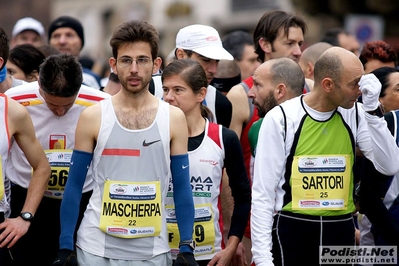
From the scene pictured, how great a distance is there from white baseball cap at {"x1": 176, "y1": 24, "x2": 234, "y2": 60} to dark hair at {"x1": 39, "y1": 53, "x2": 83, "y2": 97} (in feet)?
4.37

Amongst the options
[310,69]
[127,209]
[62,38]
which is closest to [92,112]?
[127,209]

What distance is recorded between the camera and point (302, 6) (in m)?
28.2

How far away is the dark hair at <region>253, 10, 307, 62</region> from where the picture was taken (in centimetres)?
781

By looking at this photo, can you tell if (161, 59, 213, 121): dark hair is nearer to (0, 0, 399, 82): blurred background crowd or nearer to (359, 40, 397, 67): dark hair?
(359, 40, 397, 67): dark hair

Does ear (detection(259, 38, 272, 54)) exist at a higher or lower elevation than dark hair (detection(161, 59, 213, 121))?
higher

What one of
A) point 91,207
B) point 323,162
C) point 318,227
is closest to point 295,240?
point 318,227

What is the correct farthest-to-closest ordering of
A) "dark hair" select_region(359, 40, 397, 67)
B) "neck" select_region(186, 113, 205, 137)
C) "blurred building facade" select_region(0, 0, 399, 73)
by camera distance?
"blurred building facade" select_region(0, 0, 399, 73)
"dark hair" select_region(359, 40, 397, 67)
"neck" select_region(186, 113, 205, 137)

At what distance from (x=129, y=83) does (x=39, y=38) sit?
556 cm

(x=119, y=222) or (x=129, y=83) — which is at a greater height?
(x=129, y=83)

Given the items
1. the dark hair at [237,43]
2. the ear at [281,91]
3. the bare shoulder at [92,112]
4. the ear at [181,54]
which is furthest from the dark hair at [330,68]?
the dark hair at [237,43]

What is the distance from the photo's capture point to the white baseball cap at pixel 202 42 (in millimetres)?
7168

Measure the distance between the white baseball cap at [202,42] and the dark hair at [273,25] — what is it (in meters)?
0.68

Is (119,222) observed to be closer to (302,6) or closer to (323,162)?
(323,162)

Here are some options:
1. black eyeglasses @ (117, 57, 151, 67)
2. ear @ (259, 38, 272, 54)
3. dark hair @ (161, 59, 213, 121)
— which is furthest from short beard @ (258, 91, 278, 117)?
ear @ (259, 38, 272, 54)
